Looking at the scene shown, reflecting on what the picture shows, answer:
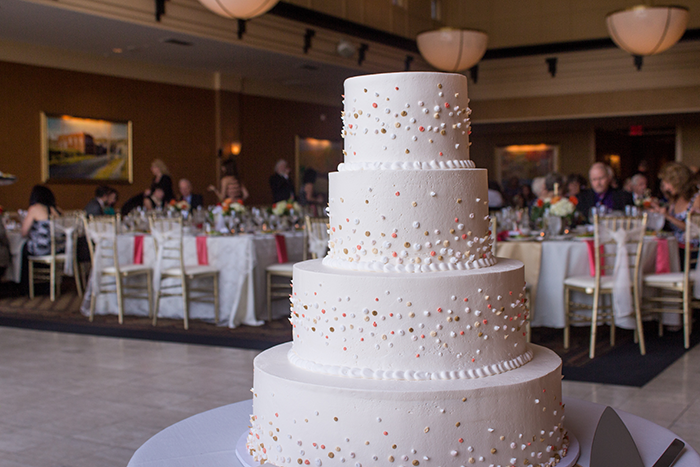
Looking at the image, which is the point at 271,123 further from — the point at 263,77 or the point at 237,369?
the point at 237,369

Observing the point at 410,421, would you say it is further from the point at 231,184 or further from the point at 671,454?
the point at 231,184

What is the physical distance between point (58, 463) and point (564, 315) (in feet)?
13.1

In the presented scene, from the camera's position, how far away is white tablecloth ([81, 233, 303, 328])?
638 centimetres

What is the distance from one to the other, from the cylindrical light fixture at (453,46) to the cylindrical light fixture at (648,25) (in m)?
1.77

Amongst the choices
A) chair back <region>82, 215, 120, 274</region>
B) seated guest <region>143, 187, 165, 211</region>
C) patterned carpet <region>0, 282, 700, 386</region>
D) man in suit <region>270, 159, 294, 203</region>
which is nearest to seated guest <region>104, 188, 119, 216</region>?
seated guest <region>143, 187, 165, 211</region>

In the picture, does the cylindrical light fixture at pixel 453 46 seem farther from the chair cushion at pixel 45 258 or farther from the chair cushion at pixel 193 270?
the chair cushion at pixel 45 258

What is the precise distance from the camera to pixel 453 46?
30.8 feet

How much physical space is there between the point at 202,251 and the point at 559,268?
333cm

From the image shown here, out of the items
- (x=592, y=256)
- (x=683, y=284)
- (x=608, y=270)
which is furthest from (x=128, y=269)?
(x=683, y=284)

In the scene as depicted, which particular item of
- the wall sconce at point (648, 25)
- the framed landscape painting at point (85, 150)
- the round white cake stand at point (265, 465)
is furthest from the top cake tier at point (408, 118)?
the framed landscape painting at point (85, 150)

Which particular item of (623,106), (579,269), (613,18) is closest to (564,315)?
(579,269)

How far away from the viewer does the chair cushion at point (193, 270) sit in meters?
6.32

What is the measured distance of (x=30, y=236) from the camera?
8.26 m

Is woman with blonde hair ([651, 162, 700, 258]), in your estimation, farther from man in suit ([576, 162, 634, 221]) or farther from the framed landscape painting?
the framed landscape painting
